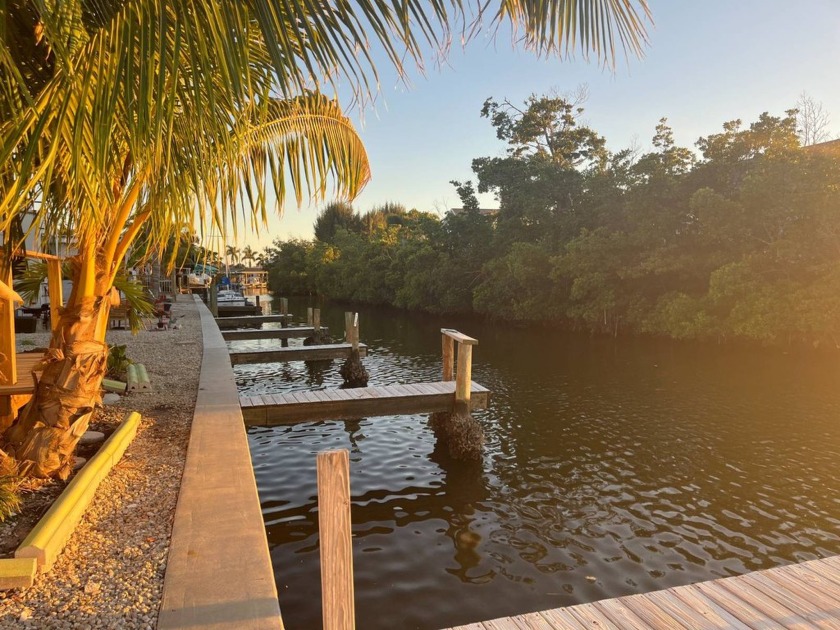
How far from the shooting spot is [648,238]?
83.9 ft

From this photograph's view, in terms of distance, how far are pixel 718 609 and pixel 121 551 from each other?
163 inches

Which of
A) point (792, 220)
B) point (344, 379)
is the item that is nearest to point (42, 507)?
point (344, 379)

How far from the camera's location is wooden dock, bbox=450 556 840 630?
3.70 meters

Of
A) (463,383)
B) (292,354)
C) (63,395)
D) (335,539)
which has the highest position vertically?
(63,395)

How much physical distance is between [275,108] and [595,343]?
2244 cm

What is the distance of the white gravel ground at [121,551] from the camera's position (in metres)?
3.19

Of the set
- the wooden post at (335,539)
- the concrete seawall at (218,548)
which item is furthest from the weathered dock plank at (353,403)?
the wooden post at (335,539)

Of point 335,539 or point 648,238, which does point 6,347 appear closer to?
point 335,539

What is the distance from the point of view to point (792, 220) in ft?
67.7

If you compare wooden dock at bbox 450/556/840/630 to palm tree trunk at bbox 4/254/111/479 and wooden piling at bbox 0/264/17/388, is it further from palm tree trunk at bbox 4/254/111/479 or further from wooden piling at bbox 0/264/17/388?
wooden piling at bbox 0/264/17/388

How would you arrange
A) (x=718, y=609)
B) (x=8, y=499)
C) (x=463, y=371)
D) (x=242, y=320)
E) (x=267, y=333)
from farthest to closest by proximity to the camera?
(x=242, y=320) < (x=267, y=333) < (x=463, y=371) < (x=8, y=499) < (x=718, y=609)

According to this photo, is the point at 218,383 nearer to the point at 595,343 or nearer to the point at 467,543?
the point at 467,543

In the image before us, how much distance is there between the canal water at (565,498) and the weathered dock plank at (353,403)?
3.05 feet

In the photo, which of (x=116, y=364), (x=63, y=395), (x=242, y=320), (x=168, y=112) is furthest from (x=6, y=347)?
(x=242, y=320)
